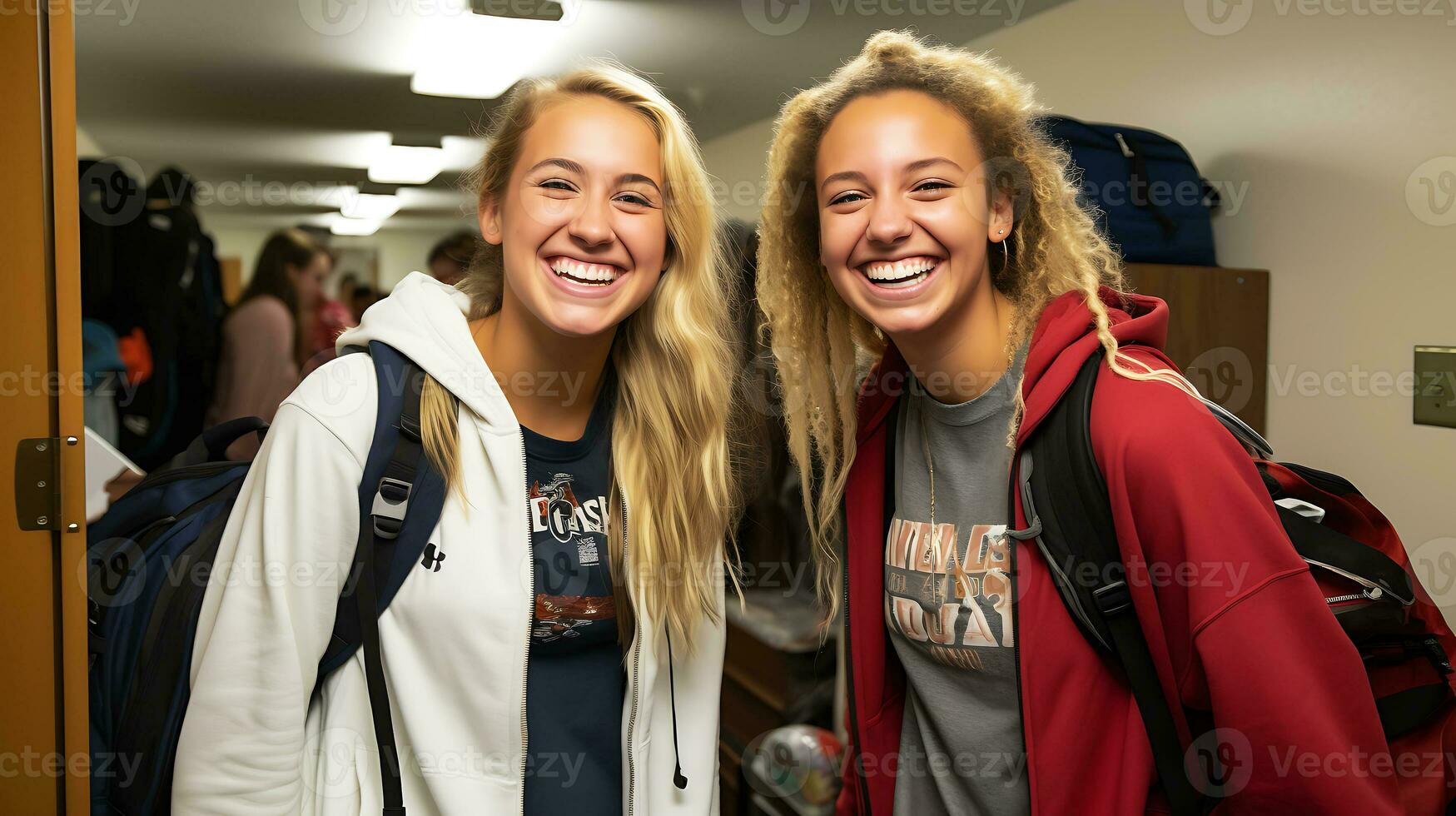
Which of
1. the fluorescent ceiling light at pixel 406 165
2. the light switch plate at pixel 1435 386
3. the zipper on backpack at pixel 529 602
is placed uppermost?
the fluorescent ceiling light at pixel 406 165

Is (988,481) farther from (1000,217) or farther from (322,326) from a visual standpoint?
(322,326)

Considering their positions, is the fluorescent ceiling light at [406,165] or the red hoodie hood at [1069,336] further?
the fluorescent ceiling light at [406,165]

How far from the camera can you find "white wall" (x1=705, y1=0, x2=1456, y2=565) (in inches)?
64.8

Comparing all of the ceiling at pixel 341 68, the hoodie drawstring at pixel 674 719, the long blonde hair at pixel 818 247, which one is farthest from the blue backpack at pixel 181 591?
the ceiling at pixel 341 68

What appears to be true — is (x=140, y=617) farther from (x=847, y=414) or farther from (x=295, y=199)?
(x=295, y=199)

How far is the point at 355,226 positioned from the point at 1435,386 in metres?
3.26

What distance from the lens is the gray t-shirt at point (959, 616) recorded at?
40.8 inches

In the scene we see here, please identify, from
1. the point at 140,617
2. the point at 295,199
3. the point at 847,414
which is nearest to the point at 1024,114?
the point at 847,414

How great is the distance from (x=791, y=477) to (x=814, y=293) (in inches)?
43.2

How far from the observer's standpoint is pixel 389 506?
3.29 ft

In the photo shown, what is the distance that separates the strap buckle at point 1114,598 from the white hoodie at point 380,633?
0.54 meters

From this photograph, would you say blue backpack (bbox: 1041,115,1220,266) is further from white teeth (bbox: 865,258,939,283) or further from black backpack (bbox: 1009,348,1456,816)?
black backpack (bbox: 1009,348,1456,816)

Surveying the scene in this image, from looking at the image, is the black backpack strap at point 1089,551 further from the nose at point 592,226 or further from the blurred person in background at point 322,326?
the blurred person in background at point 322,326

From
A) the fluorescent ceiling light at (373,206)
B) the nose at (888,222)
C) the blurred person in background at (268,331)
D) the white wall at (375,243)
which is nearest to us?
the nose at (888,222)
